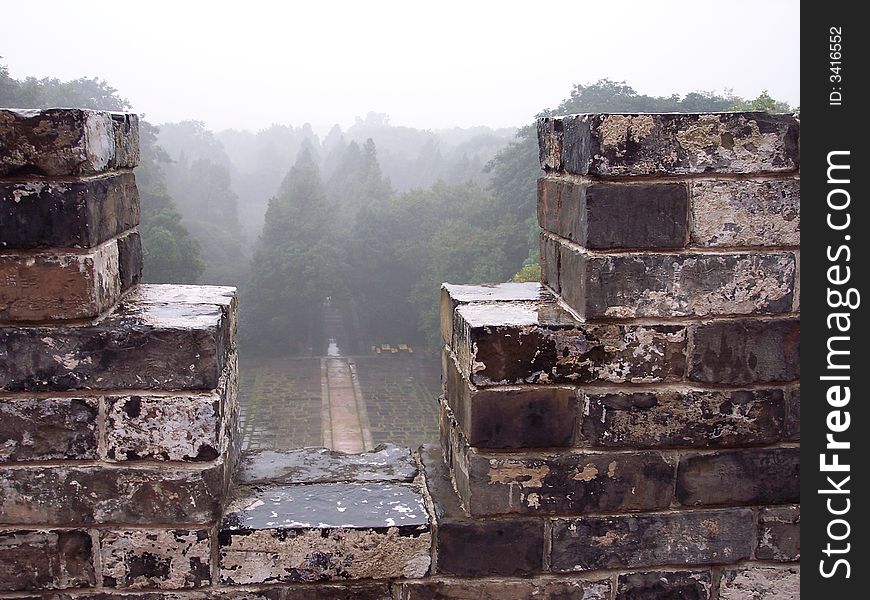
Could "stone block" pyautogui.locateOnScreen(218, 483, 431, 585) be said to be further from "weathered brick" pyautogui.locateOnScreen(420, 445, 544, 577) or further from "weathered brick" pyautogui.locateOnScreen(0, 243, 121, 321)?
"weathered brick" pyautogui.locateOnScreen(0, 243, 121, 321)

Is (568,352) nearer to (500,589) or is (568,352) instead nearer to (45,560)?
(500,589)

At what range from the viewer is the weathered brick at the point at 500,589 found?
252 cm

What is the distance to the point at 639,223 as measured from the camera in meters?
2.40

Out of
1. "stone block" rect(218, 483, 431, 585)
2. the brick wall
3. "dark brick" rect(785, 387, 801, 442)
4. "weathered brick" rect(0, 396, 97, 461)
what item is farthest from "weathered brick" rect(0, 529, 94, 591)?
"dark brick" rect(785, 387, 801, 442)

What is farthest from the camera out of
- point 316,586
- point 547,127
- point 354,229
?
point 354,229

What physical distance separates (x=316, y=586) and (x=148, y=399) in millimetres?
712

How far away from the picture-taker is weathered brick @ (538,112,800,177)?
2.34 metres

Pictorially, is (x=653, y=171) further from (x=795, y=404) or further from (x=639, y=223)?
(x=795, y=404)

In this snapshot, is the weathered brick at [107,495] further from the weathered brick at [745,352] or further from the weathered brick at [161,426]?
the weathered brick at [745,352]

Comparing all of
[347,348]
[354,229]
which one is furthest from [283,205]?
[347,348]

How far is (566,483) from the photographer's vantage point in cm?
249

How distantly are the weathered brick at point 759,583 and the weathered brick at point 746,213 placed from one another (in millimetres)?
982

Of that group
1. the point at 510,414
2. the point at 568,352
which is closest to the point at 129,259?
the point at 510,414

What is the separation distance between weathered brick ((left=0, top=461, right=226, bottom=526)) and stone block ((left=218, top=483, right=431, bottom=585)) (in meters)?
0.15
